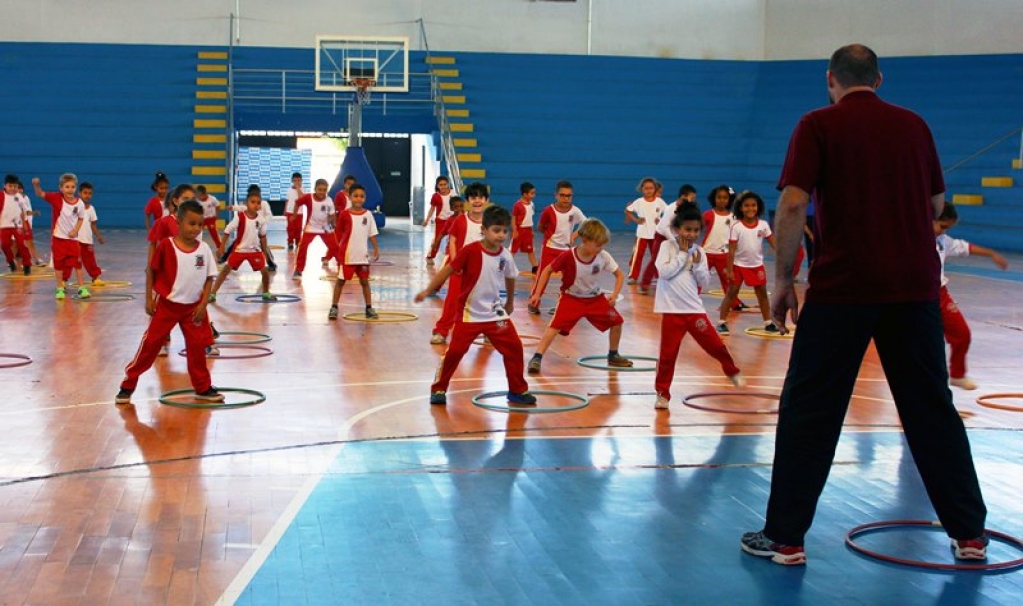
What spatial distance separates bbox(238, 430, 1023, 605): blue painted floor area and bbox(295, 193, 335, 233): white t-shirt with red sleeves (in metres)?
13.2

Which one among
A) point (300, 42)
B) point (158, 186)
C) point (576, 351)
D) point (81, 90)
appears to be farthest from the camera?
point (300, 42)

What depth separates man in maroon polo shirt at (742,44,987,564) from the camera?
17.9 ft

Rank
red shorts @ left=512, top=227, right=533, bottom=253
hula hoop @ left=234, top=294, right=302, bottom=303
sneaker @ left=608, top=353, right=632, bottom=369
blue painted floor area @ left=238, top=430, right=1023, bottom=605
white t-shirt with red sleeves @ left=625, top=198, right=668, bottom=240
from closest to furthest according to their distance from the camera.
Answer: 1. blue painted floor area @ left=238, top=430, right=1023, bottom=605
2. sneaker @ left=608, top=353, right=632, bottom=369
3. hula hoop @ left=234, top=294, right=302, bottom=303
4. white t-shirt with red sleeves @ left=625, top=198, right=668, bottom=240
5. red shorts @ left=512, top=227, right=533, bottom=253

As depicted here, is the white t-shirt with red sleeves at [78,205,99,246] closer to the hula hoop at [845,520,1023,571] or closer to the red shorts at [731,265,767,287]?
the red shorts at [731,265,767,287]

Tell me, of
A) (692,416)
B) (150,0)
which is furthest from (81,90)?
(692,416)

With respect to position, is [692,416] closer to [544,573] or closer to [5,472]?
[544,573]

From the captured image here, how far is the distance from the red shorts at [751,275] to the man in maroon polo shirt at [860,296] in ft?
28.3

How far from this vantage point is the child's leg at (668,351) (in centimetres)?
966

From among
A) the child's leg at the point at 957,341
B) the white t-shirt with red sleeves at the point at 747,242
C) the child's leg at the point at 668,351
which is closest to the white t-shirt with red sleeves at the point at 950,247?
the child's leg at the point at 957,341

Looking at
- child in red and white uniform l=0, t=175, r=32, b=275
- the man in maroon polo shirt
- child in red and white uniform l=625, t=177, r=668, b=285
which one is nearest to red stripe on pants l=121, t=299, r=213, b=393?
the man in maroon polo shirt

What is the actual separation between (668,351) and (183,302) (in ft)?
12.4

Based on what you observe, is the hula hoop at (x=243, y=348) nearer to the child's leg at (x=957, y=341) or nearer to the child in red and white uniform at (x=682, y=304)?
the child in red and white uniform at (x=682, y=304)

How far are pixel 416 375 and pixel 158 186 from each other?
325 inches

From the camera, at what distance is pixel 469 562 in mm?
5652
